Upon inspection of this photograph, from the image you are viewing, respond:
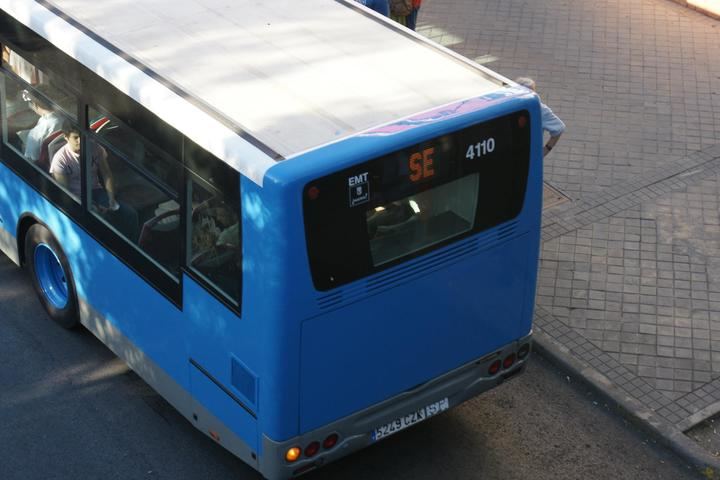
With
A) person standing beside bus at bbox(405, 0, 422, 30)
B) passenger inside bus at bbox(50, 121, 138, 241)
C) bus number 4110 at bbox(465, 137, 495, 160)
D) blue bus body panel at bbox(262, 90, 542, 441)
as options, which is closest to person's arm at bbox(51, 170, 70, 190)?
passenger inside bus at bbox(50, 121, 138, 241)

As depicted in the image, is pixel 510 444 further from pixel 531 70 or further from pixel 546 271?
pixel 531 70

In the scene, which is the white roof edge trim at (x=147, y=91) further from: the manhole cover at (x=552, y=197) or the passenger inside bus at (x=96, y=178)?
the manhole cover at (x=552, y=197)

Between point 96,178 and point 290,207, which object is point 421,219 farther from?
point 96,178

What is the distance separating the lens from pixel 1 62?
361 inches

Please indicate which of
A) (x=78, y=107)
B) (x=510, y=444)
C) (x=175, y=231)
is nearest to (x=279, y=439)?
(x=175, y=231)

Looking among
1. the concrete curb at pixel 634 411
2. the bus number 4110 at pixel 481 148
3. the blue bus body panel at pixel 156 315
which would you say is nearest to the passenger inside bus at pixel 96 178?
the blue bus body panel at pixel 156 315

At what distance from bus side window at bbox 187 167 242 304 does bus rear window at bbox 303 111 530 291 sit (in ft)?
1.85

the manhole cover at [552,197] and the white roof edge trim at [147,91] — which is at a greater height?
the white roof edge trim at [147,91]

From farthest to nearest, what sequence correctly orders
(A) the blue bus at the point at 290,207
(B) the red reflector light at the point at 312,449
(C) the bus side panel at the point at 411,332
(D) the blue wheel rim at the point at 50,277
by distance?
(D) the blue wheel rim at the point at 50,277 → (B) the red reflector light at the point at 312,449 → (C) the bus side panel at the point at 411,332 → (A) the blue bus at the point at 290,207

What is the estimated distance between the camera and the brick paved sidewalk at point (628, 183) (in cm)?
963

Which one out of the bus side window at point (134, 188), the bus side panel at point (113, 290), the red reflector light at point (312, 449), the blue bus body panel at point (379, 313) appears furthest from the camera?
the bus side panel at point (113, 290)

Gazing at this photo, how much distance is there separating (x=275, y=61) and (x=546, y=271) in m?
4.01

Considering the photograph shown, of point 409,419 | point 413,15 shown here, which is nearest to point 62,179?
point 409,419

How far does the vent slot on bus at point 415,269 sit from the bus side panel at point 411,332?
0.14ft
